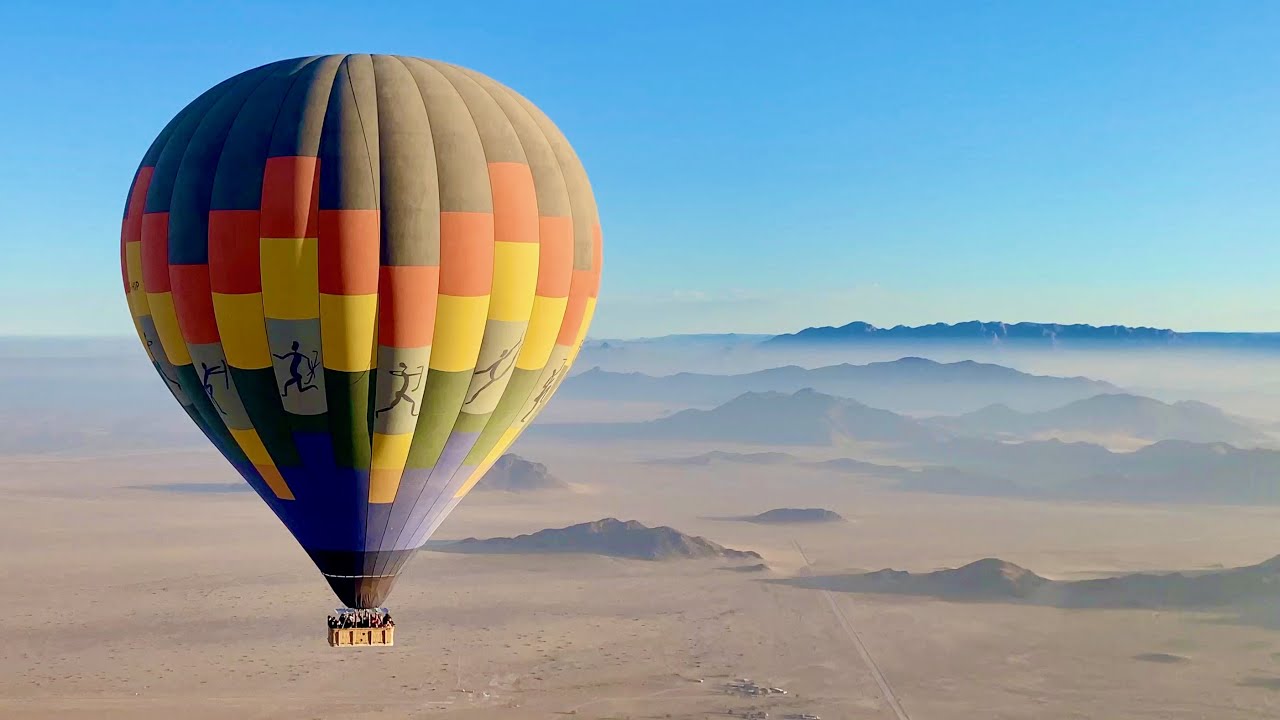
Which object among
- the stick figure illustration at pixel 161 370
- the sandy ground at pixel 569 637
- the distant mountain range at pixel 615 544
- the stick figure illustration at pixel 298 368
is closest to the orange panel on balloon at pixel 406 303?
the stick figure illustration at pixel 298 368

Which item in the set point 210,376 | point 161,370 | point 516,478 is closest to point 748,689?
point 161,370

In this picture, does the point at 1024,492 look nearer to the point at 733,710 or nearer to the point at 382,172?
the point at 733,710

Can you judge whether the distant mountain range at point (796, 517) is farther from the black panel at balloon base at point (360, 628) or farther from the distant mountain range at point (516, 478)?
the black panel at balloon base at point (360, 628)

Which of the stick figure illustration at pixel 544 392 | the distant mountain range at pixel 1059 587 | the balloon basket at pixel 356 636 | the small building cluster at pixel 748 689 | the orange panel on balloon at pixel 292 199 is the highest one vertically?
the orange panel on balloon at pixel 292 199

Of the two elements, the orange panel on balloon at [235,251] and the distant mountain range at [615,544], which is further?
the distant mountain range at [615,544]

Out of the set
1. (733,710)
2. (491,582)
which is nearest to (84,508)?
(491,582)
